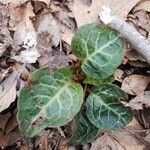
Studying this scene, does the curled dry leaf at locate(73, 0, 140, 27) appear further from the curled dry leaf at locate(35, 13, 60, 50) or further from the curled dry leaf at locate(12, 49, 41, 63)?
the curled dry leaf at locate(12, 49, 41, 63)

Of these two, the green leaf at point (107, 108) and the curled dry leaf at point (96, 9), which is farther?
the curled dry leaf at point (96, 9)

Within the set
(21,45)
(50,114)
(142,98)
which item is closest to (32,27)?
(21,45)

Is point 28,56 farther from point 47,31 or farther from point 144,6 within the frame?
point 144,6

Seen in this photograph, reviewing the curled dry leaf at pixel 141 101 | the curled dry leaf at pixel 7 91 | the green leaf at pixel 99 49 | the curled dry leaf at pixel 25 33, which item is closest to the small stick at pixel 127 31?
the green leaf at pixel 99 49

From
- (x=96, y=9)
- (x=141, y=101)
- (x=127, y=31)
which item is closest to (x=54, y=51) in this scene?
(x=96, y=9)

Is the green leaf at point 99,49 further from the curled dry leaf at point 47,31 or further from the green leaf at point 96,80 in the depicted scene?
the curled dry leaf at point 47,31

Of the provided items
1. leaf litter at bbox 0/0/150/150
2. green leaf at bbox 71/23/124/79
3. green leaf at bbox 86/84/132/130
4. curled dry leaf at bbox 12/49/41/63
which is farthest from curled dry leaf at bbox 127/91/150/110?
curled dry leaf at bbox 12/49/41/63
